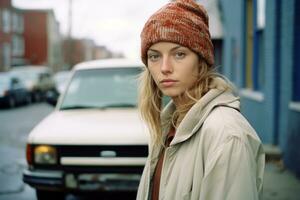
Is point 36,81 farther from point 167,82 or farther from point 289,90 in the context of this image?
point 167,82

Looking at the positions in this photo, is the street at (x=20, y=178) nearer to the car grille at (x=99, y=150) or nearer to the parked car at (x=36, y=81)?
the car grille at (x=99, y=150)

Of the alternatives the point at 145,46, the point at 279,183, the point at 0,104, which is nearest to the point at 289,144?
the point at 279,183

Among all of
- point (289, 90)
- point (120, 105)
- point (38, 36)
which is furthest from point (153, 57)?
point (38, 36)

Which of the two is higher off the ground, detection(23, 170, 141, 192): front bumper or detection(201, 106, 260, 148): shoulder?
detection(201, 106, 260, 148): shoulder

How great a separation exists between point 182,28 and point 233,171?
24.7 inches

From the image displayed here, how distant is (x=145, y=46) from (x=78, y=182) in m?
3.25

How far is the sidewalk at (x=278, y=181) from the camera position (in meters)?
5.67

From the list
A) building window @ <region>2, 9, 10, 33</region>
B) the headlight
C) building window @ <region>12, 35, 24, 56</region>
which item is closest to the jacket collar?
the headlight

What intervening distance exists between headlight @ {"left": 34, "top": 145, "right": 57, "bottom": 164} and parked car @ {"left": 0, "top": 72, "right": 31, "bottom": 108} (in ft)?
58.8

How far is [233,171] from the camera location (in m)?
1.53

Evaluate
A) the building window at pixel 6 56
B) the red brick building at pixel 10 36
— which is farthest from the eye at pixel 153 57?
the building window at pixel 6 56

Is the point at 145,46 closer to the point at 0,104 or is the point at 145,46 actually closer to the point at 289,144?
the point at 289,144

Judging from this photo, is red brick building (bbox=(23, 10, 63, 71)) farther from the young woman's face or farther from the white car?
the young woman's face

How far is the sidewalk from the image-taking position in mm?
5668
